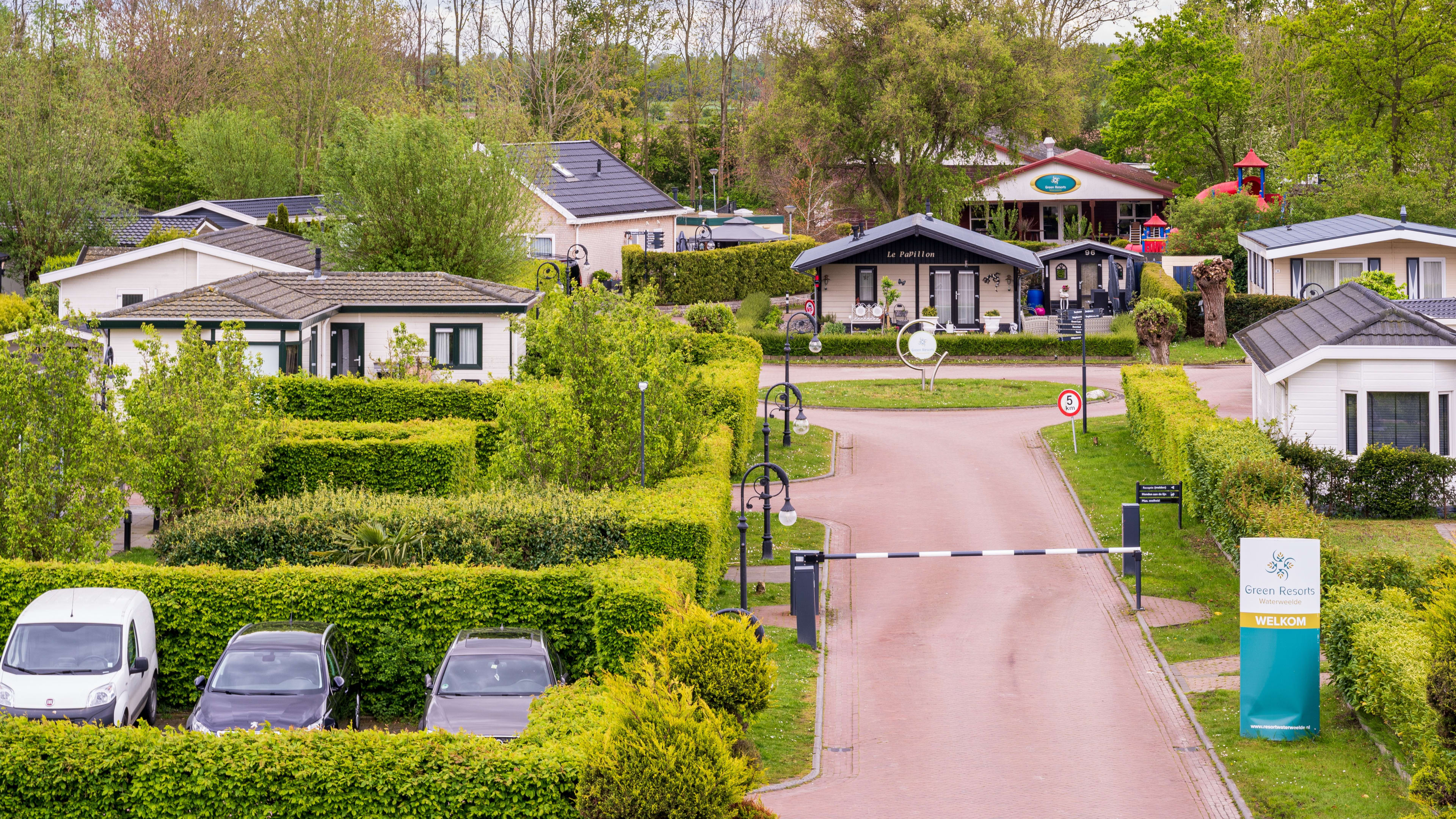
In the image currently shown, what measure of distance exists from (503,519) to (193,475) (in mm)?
5603

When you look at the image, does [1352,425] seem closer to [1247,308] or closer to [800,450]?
[800,450]

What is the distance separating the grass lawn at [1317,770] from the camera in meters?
14.0

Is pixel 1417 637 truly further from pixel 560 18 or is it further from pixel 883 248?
pixel 560 18

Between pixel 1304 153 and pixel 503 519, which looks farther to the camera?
pixel 1304 153

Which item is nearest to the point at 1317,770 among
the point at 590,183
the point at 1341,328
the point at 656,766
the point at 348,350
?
the point at 656,766

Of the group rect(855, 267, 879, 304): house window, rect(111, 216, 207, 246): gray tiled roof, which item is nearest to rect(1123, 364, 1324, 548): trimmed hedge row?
rect(855, 267, 879, 304): house window

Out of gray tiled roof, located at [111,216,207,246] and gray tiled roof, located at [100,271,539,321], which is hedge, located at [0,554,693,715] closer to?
gray tiled roof, located at [100,271,539,321]

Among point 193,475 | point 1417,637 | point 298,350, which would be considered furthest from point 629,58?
point 1417,637

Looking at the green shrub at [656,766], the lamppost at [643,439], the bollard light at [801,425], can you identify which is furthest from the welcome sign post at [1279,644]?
the bollard light at [801,425]

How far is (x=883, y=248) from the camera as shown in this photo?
5028 cm

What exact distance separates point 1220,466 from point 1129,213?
211ft

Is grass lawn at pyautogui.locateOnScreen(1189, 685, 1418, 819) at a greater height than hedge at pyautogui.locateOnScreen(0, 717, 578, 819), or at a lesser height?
lesser

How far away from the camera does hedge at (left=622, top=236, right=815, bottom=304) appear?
55.6 meters

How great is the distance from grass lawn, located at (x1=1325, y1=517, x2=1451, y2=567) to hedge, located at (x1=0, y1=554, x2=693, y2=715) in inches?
449
